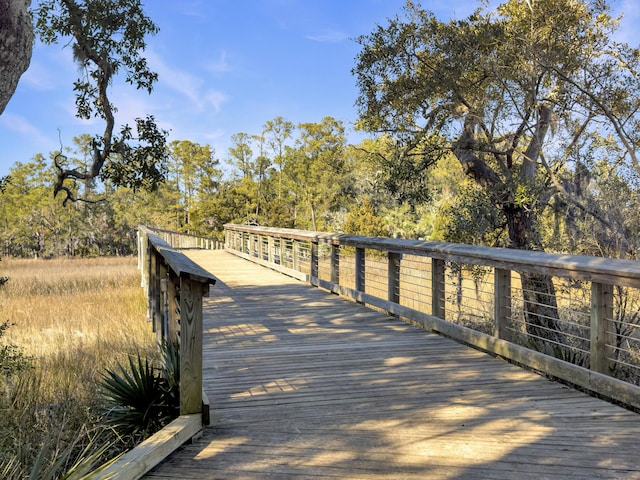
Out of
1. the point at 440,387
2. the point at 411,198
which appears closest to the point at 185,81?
the point at 411,198

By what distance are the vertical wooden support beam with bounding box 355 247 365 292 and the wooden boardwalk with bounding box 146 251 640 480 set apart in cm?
202

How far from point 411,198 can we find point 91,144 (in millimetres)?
5632

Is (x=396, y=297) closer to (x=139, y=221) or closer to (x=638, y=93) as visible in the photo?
(x=638, y=93)

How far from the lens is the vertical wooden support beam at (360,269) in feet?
23.9

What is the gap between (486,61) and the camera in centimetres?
856

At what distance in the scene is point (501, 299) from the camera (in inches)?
177

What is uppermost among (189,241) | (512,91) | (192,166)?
(192,166)

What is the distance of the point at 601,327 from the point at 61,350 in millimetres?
6649

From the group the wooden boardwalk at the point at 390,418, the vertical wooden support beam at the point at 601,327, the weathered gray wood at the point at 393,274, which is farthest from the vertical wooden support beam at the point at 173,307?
the weathered gray wood at the point at 393,274

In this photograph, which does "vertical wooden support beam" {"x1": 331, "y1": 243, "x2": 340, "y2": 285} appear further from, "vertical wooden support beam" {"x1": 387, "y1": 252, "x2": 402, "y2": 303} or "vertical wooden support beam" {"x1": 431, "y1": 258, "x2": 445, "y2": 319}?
"vertical wooden support beam" {"x1": 431, "y1": 258, "x2": 445, "y2": 319}

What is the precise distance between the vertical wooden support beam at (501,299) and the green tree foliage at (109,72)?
18.8 ft

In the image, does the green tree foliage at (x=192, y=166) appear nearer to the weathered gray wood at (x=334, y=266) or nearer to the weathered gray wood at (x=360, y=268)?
the weathered gray wood at (x=334, y=266)

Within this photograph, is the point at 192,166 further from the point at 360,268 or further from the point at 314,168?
the point at 360,268

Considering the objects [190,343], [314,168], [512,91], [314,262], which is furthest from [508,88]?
[314,168]
